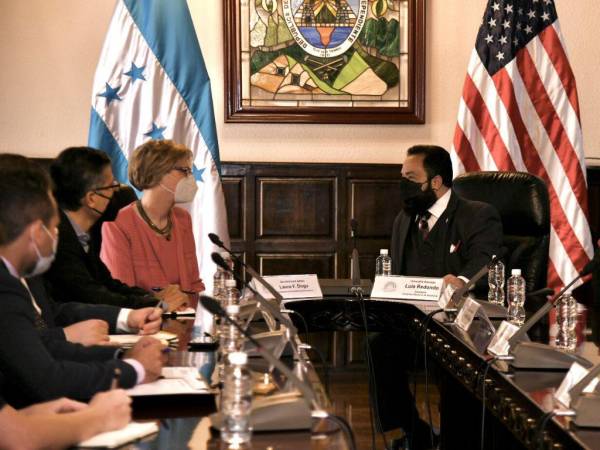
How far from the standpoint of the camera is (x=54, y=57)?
19.6ft

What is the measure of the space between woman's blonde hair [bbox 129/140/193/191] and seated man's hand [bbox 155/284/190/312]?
682 mm

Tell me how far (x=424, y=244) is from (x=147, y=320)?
186 centimetres

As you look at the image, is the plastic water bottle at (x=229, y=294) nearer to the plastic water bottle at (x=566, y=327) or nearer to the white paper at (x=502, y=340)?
the white paper at (x=502, y=340)

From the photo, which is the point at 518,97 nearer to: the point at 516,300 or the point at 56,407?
the point at 516,300

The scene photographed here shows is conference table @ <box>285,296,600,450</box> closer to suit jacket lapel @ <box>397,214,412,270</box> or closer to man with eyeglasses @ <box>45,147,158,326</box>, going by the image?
suit jacket lapel @ <box>397,214,412,270</box>

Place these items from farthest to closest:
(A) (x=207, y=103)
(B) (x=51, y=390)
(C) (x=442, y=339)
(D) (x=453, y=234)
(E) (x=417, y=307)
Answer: (A) (x=207, y=103) → (D) (x=453, y=234) → (E) (x=417, y=307) → (C) (x=442, y=339) → (B) (x=51, y=390)

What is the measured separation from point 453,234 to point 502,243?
0.77ft

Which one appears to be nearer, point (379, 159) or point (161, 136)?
point (161, 136)

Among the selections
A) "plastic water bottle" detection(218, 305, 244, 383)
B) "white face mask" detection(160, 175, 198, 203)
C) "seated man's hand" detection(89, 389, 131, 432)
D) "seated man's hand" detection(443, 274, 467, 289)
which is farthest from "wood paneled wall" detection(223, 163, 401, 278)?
"seated man's hand" detection(89, 389, 131, 432)

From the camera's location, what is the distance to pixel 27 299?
2027mm

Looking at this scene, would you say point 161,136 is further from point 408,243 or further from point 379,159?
point 408,243

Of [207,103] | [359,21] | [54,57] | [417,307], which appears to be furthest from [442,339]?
[54,57]

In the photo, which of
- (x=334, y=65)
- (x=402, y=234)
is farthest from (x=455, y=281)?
(x=334, y=65)

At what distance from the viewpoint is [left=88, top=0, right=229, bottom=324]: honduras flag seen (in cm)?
561
